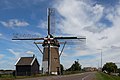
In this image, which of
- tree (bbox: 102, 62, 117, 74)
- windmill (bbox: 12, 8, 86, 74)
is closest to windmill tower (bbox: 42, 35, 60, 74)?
windmill (bbox: 12, 8, 86, 74)

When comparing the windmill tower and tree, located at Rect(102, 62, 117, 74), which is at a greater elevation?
the windmill tower

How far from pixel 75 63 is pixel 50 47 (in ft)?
181

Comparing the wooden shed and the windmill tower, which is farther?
the wooden shed

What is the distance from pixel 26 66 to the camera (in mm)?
74750

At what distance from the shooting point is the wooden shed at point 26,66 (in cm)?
7431

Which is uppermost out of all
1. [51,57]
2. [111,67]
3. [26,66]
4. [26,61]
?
[51,57]

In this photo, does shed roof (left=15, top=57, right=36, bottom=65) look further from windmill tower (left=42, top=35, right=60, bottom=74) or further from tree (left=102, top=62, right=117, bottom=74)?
tree (left=102, top=62, right=117, bottom=74)

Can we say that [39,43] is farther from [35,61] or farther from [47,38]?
[35,61]

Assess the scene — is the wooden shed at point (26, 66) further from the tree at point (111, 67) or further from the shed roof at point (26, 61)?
the tree at point (111, 67)

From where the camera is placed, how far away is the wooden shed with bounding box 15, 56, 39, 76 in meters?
74.3

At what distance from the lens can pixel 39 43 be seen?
229 ft

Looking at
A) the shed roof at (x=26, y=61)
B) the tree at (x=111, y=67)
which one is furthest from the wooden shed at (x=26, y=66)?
the tree at (x=111, y=67)

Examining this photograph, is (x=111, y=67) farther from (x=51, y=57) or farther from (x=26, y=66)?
(x=51, y=57)

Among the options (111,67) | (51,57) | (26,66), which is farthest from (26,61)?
(111,67)
